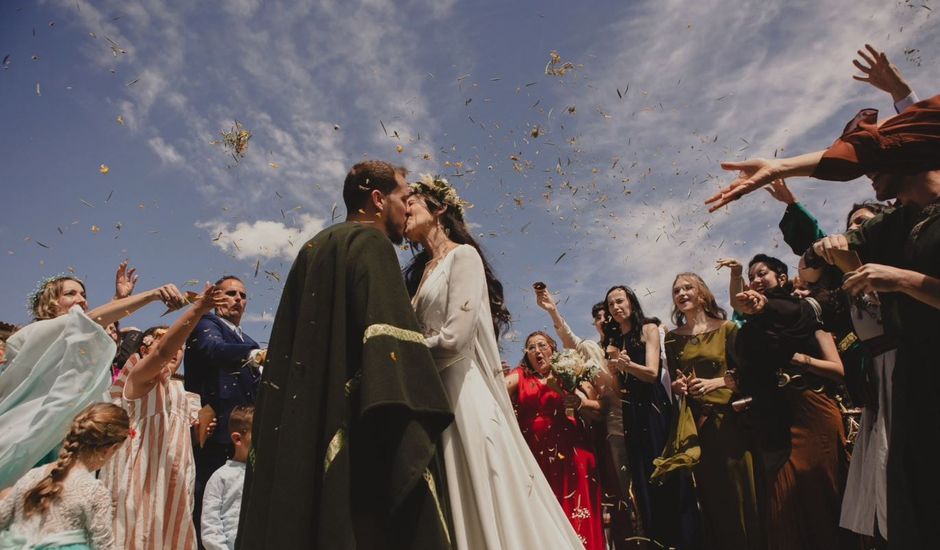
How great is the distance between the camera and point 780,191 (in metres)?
4.71

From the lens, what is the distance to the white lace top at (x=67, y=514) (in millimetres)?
4324

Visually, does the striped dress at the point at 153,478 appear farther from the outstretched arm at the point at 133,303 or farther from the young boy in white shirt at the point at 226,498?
the outstretched arm at the point at 133,303

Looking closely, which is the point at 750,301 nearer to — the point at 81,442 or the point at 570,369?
the point at 570,369

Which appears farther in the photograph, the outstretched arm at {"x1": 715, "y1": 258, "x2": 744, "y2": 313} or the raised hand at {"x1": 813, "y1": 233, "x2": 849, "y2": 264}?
the outstretched arm at {"x1": 715, "y1": 258, "x2": 744, "y2": 313}

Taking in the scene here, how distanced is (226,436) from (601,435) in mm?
3918

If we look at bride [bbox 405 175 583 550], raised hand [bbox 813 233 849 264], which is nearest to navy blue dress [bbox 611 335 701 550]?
raised hand [bbox 813 233 849 264]

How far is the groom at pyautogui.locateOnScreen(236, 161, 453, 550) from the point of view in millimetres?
2566

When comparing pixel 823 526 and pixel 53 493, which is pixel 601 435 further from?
pixel 53 493

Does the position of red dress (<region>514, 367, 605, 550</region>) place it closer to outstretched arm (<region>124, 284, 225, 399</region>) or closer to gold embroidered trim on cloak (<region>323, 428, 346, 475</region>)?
outstretched arm (<region>124, 284, 225, 399</region>)

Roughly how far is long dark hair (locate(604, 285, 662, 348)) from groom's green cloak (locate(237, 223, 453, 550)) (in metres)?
4.79

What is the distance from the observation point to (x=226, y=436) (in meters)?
5.70

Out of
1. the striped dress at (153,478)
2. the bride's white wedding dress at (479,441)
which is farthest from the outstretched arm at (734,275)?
the striped dress at (153,478)

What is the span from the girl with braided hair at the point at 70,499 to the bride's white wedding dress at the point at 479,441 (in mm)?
2714

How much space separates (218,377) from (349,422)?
3482 mm
